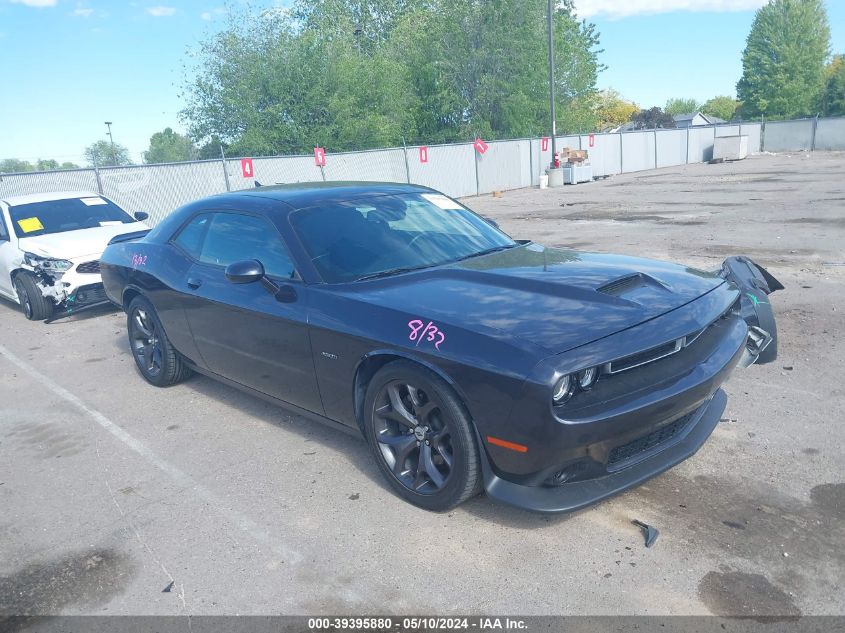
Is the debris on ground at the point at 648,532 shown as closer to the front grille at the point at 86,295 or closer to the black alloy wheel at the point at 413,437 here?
the black alloy wheel at the point at 413,437

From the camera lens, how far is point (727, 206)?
16.0m

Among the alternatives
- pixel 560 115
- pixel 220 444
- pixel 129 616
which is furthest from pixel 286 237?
pixel 560 115

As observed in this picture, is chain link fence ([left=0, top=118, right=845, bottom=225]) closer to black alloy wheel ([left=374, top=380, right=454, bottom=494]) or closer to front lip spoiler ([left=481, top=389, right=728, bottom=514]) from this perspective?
black alloy wheel ([left=374, top=380, right=454, bottom=494])

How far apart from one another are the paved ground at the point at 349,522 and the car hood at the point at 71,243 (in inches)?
111

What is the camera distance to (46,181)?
572 inches

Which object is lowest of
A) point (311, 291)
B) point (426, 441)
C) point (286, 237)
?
point (426, 441)

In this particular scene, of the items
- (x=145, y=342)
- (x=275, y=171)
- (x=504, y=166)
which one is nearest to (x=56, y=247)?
(x=145, y=342)

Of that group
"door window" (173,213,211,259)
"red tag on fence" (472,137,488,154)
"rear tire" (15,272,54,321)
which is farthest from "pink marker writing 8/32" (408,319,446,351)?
"red tag on fence" (472,137,488,154)

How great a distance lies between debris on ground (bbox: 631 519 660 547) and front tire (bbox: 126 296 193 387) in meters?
3.64

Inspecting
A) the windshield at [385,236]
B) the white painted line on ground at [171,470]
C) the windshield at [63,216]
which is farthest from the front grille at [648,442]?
the windshield at [63,216]

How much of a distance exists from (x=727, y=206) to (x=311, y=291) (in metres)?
14.7

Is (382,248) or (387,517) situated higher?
(382,248)

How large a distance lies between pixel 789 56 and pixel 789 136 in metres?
29.7

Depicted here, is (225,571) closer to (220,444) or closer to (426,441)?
(426,441)
